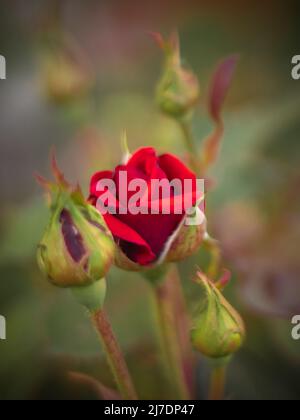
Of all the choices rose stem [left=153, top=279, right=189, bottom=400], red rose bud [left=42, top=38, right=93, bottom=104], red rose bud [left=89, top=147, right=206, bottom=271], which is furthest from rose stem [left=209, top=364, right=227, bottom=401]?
red rose bud [left=42, top=38, right=93, bottom=104]

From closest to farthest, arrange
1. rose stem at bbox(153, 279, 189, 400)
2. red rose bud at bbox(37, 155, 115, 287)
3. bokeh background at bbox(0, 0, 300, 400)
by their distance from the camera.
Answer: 1. red rose bud at bbox(37, 155, 115, 287)
2. rose stem at bbox(153, 279, 189, 400)
3. bokeh background at bbox(0, 0, 300, 400)

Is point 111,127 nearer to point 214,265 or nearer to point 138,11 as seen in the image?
point 138,11

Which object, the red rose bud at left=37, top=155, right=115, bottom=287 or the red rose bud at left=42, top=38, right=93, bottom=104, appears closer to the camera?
the red rose bud at left=37, top=155, right=115, bottom=287

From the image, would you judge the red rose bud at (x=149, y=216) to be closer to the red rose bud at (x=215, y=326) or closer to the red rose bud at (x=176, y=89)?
the red rose bud at (x=215, y=326)

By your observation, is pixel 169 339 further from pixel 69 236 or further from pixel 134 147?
pixel 134 147

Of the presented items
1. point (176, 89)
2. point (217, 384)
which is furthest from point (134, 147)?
point (217, 384)

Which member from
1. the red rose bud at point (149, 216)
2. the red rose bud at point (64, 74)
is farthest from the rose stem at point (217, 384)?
the red rose bud at point (64, 74)

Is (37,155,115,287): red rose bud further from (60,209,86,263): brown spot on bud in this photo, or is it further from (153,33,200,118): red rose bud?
(153,33,200,118): red rose bud

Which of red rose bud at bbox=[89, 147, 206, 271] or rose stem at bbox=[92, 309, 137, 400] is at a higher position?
red rose bud at bbox=[89, 147, 206, 271]
